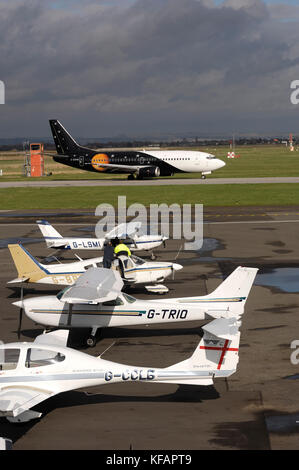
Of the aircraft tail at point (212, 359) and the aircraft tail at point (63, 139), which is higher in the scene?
the aircraft tail at point (63, 139)

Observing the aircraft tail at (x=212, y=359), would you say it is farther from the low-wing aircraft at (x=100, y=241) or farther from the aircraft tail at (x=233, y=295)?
the low-wing aircraft at (x=100, y=241)

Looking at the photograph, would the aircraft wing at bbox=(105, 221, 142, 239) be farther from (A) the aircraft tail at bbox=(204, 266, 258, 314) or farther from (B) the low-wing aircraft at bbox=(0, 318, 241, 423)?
(B) the low-wing aircraft at bbox=(0, 318, 241, 423)

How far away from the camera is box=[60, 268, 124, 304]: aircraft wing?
20.0 m

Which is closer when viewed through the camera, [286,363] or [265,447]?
[265,447]

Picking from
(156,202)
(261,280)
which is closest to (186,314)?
(261,280)

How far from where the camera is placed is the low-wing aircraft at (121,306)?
20.8 meters

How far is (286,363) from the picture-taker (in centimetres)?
1997

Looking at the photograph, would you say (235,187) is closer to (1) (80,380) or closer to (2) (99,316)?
(2) (99,316)

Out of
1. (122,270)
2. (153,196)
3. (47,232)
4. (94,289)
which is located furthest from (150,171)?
(94,289)

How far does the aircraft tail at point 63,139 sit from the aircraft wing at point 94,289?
261 ft

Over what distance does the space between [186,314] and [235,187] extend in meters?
60.9

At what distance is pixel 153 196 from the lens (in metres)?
71.9

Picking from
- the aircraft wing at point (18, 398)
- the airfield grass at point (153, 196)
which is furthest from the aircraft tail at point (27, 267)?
the airfield grass at point (153, 196)

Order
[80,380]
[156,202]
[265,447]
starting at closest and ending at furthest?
[265,447]
[80,380]
[156,202]
